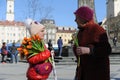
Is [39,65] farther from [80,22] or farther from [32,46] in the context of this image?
[80,22]

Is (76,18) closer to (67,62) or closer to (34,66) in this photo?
(34,66)

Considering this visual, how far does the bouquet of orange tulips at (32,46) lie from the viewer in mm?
7457

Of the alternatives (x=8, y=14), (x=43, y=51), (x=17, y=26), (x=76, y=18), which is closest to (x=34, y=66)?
(x=43, y=51)

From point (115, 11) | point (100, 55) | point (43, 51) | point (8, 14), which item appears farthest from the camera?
point (8, 14)

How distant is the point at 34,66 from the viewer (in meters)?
7.45

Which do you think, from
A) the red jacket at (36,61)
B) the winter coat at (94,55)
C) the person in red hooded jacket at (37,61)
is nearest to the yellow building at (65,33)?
the person in red hooded jacket at (37,61)

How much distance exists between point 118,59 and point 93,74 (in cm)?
2378

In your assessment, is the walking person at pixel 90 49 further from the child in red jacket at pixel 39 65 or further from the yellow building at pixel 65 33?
the yellow building at pixel 65 33

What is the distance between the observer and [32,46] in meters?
7.48

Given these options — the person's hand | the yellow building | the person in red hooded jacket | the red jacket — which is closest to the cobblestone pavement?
the person in red hooded jacket

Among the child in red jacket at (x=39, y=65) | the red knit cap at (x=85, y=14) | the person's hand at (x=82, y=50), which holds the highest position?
the red knit cap at (x=85, y=14)

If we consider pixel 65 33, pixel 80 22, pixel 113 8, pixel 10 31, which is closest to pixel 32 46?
pixel 80 22

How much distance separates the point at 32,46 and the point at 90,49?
2552 millimetres

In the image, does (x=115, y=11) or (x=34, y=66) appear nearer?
(x=34, y=66)
